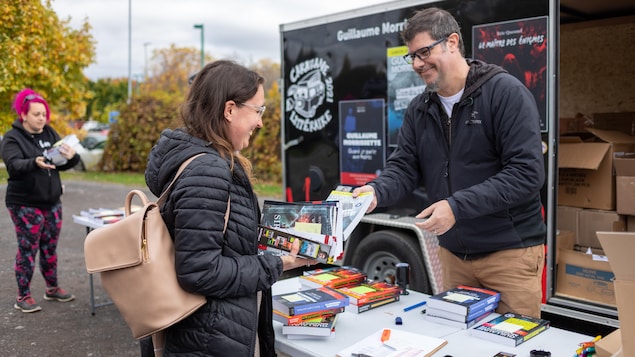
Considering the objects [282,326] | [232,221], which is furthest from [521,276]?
[232,221]

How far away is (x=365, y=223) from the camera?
4.88 m

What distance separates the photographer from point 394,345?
204cm

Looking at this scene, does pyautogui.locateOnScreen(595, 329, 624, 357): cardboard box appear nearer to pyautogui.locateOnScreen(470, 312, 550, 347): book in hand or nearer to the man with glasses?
pyautogui.locateOnScreen(470, 312, 550, 347): book in hand

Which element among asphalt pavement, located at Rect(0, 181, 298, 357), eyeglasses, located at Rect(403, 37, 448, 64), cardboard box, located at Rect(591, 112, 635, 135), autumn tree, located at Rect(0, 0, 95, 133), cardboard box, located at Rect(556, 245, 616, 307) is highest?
autumn tree, located at Rect(0, 0, 95, 133)

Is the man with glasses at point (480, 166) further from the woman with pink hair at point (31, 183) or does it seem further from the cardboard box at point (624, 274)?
the woman with pink hair at point (31, 183)

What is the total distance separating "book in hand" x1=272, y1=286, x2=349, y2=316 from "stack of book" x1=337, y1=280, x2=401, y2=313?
0.09 meters

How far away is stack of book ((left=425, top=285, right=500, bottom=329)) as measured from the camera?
90.0 inches

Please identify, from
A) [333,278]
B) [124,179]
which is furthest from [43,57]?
[333,278]

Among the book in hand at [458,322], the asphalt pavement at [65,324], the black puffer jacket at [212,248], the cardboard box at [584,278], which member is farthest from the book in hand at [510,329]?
the asphalt pavement at [65,324]

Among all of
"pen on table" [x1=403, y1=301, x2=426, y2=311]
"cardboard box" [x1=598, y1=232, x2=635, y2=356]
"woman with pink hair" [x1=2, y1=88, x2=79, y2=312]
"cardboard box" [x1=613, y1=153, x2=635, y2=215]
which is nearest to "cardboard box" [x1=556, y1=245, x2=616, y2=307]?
"cardboard box" [x1=613, y1=153, x2=635, y2=215]

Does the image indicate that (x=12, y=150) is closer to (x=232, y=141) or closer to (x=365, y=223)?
(x=365, y=223)

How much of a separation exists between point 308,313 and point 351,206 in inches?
19.6

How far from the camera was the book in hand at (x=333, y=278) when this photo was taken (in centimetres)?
271

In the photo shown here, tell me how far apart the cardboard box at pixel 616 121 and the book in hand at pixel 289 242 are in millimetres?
4307
